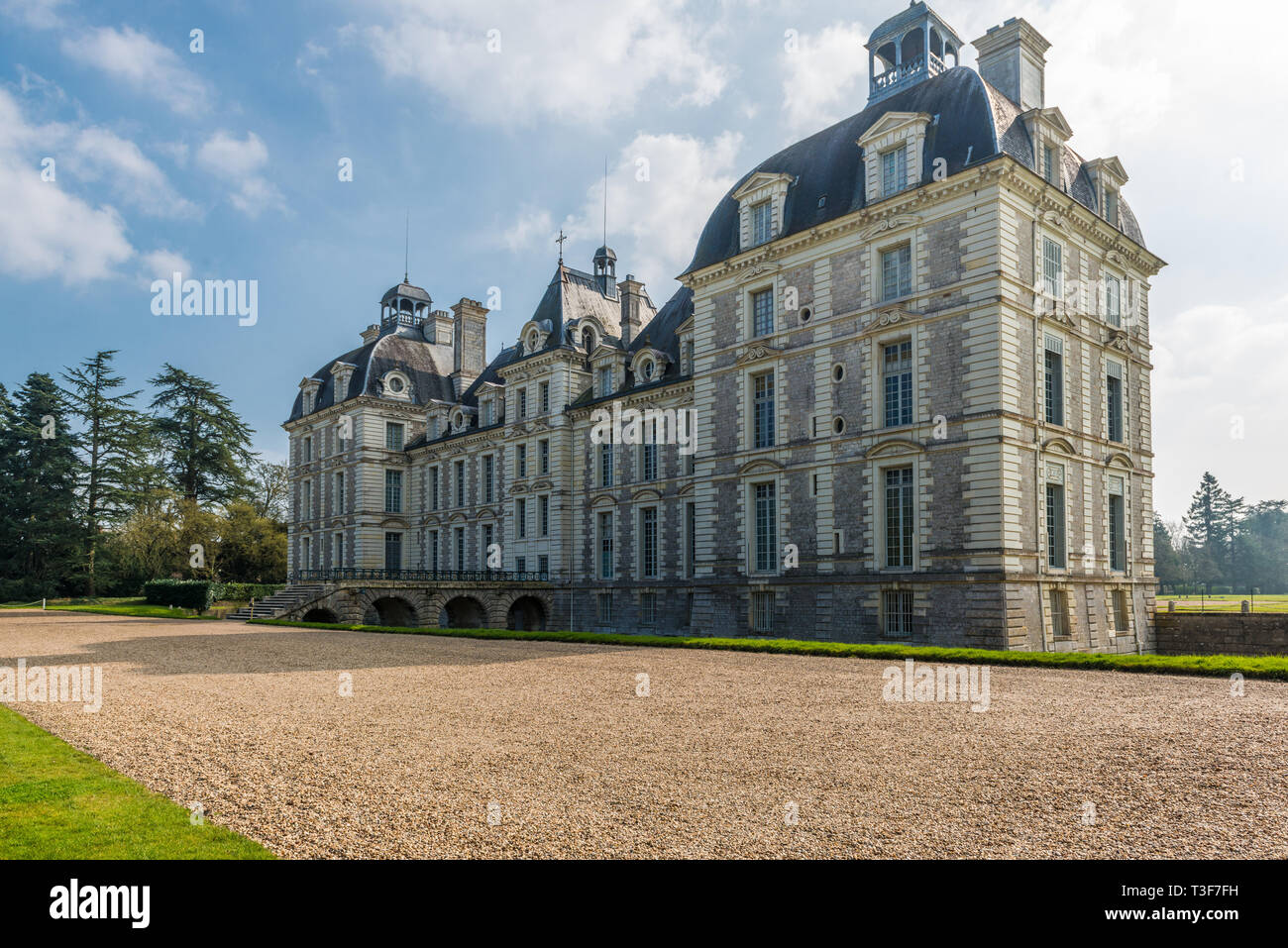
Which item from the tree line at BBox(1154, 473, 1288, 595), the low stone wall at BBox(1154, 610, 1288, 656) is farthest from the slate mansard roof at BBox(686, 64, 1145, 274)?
the tree line at BBox(1154, 473, 1288, 595)

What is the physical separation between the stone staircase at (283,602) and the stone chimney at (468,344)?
56.3 ft

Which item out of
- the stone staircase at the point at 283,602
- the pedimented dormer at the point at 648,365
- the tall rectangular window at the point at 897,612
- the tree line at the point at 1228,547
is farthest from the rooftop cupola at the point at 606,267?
the tree line at the point at 1228,547

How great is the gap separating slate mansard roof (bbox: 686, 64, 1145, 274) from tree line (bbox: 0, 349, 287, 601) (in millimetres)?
36341

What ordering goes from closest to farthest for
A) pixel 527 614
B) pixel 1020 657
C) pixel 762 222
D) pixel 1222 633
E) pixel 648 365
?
pixel 1020 657 < pixel 1222 633 < pixel 762 222 < pixel 648 365 < pixel 527 614

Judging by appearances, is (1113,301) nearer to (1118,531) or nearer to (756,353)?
(1118,531)

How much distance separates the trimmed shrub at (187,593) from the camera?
1693 inches

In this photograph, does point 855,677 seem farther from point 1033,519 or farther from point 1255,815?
point 1033,519

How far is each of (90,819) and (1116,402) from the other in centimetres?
2792

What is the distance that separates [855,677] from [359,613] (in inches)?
994

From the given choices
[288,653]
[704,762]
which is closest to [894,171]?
[288,653]

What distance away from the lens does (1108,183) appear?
27.0 meters

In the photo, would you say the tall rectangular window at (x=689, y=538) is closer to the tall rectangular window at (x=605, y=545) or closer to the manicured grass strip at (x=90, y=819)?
the tall rectangular window at (x=605, y=545)

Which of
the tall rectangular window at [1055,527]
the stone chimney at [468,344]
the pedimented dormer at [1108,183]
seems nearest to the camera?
the tall rectangular window at [1055,527]

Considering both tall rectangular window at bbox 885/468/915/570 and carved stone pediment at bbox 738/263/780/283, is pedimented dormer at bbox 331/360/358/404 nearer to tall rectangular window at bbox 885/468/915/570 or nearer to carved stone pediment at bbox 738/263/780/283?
carved stone pediment at bbox 738/263/780/283
